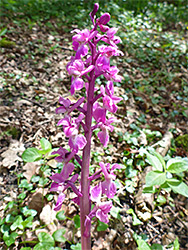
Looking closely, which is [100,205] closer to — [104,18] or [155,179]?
[155,179]

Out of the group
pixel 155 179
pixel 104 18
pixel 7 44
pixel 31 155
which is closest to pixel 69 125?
pixel 104 18

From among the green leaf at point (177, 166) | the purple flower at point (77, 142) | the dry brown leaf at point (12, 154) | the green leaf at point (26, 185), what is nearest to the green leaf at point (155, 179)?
the green leaf at point (177, 166)

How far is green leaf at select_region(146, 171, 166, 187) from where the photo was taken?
77.9 inches

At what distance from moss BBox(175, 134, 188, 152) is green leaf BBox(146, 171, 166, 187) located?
1.36 m

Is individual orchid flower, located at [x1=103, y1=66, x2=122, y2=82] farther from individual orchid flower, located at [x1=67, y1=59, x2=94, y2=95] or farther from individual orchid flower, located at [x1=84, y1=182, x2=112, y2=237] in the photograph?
individual orchid flower, located at [x1=84, y1=182, x2=112, y2=237]

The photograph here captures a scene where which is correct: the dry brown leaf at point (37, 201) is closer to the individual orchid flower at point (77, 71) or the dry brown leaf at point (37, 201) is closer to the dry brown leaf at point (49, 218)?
the dry brown leaf at point (49, 218)

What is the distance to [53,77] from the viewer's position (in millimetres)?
4031

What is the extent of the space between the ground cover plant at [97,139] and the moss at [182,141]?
0.01 metres

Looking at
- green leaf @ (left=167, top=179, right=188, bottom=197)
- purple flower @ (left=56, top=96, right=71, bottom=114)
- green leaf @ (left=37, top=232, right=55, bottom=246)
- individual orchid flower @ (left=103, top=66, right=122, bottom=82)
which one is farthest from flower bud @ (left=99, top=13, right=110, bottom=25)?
green leaf @ (left=37, top=232, right=55, bottom=246)

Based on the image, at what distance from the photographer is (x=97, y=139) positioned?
3139mm

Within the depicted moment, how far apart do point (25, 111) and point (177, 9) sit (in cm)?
781

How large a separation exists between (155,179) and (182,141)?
1495mm

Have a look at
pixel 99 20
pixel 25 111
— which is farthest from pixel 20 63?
pixel 99 20

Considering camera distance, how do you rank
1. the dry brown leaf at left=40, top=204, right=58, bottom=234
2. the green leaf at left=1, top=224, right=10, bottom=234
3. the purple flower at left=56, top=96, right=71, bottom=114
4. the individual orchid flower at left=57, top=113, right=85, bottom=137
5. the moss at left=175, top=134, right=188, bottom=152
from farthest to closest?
the moss at left=175, top=134, right=188, bottom=152 < the dry brown leaf at left=40, top=204, right=58, bottom=234 < the green leaf at left=1, top=224, right=10, bottom=234 < the purple flower at left=56, top=96, right=71, bottom=114 < the individual orchid flower at left=57, top=113, right=85, bottom=137
